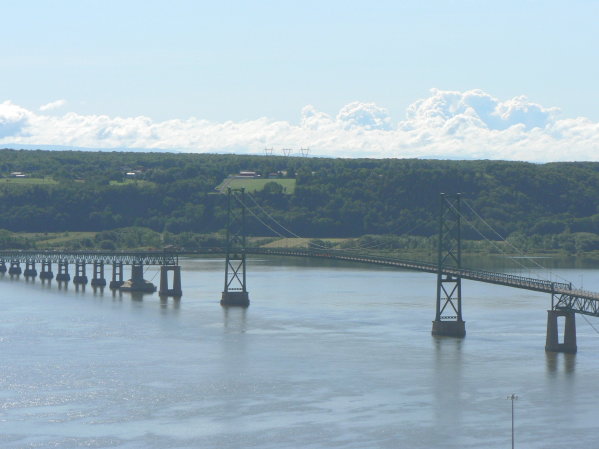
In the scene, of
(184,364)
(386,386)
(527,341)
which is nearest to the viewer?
(386,386)

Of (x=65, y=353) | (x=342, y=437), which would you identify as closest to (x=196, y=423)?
(x=342, y=437)

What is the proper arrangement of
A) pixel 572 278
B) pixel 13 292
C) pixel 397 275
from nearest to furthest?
1. pixel 13 292
2. pixel 572 278
3. pixel 397 275

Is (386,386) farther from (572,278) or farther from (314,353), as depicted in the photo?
(572,278)

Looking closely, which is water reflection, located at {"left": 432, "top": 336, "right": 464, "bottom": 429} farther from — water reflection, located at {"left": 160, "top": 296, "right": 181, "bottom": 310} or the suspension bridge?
water reflection, located at {"left": 160, "top": 296, "right": 181, "bottom": 310}

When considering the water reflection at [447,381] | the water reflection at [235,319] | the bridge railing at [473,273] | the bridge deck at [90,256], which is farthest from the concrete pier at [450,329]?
the bridge deck at [90,256]

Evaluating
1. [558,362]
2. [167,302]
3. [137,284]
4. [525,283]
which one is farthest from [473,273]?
[137,284]

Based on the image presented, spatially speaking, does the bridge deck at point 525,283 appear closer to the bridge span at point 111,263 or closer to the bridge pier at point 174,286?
the bridge pier at point 174,286
